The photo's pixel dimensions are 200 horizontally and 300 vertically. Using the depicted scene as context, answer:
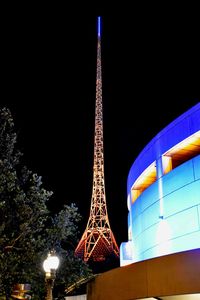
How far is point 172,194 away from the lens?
1387 cm

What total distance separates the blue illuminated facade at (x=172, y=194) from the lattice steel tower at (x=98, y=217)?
44063 mm

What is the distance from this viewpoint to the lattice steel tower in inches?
2429

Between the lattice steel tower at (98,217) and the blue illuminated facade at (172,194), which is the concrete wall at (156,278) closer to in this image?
the blue illuminated facade at (172,194)

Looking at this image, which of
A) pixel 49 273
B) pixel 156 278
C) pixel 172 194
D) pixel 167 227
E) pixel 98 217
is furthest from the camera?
pixel 98 217

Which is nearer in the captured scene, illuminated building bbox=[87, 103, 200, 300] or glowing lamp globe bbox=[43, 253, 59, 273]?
illuminated building bbox=[87, 103, 200, 300]

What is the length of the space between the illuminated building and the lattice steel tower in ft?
143

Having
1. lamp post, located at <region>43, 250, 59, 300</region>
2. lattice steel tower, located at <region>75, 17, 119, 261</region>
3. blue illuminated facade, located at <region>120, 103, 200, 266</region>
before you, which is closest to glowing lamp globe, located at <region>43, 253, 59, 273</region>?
lamp post, located at <region>43, 250, 59, 300</region>

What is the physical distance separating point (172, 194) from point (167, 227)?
3.72ft

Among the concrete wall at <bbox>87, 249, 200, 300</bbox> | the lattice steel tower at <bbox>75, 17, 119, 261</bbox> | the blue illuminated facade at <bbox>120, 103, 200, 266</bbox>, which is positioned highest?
the lattice steel tower at <bbox>75, 17, 119, 261</bbox>

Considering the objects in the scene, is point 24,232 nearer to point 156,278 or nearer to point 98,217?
point 156,278

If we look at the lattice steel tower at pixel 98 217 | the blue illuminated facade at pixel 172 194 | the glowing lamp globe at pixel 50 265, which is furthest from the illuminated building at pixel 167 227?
the lattice steel tower at pixel 98 217

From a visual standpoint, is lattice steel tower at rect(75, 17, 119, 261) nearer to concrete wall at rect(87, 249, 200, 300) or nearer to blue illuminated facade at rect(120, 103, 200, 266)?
blue illuminated facade at rect(120, 103, 200, 266)

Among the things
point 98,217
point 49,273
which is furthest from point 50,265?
point 98,217

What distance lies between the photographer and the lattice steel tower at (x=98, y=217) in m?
61.7
